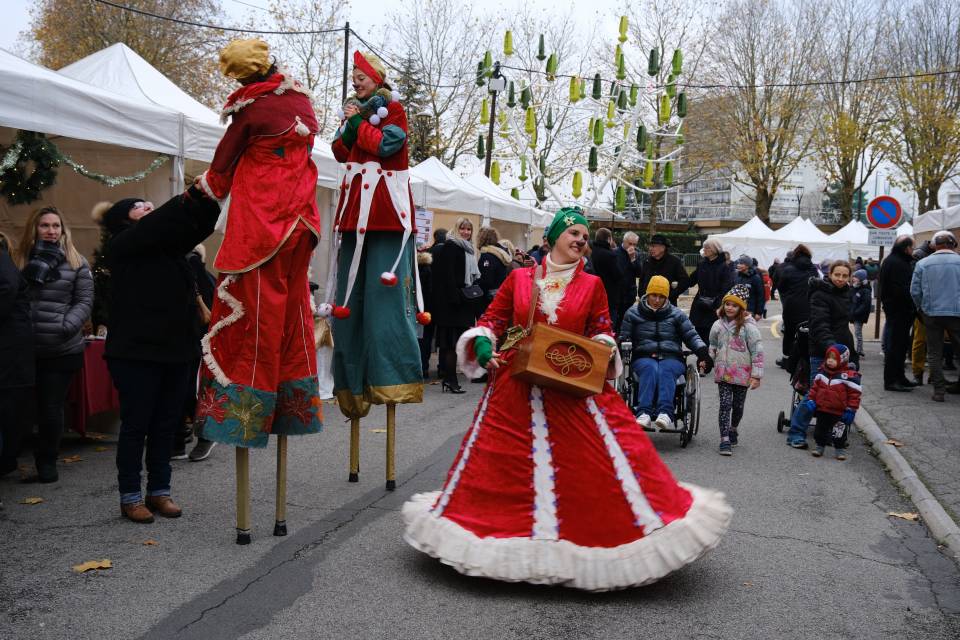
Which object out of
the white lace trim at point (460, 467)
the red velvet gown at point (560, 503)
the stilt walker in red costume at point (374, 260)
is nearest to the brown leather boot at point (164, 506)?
the stilt walker in red costume at point (374, 260)

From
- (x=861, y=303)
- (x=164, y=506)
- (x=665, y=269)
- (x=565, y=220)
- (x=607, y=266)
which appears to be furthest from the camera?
(x=861, y=303)

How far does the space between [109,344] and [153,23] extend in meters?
36.9

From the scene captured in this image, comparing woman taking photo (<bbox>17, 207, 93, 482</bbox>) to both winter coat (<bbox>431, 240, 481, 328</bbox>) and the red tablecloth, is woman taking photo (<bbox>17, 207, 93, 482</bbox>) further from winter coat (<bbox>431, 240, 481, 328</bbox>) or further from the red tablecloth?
winter coat (<bbox>431, 240, 481, 328</bbox>)

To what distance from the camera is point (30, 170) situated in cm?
805

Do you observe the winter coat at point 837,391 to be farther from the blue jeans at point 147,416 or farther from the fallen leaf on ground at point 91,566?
the fallen leaf on ground at point 91,566

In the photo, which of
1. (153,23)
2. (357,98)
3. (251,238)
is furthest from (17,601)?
(153,23)

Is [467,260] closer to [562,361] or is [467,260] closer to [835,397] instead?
[835,397]

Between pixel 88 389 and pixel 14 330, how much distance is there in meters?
1.45

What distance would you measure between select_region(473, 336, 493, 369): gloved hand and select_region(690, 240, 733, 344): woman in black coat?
878cm

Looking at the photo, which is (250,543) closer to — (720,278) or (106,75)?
(106,75)

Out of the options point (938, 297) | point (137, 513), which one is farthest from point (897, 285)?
point (137, 513)

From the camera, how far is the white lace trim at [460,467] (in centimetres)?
441

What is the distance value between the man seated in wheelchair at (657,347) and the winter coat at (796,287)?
14.8 feet

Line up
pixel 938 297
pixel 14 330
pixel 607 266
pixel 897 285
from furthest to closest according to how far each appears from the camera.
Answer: pixel 897 285, pixel 607 266, pixel 938 297, pixel 14 330
